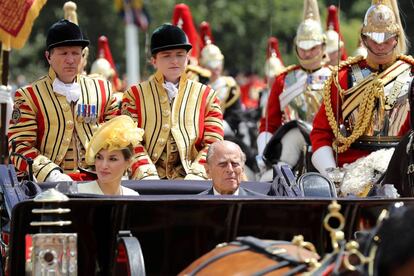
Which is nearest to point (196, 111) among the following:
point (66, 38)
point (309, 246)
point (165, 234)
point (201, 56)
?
point (66, 38)

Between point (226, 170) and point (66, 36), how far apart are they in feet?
5.37

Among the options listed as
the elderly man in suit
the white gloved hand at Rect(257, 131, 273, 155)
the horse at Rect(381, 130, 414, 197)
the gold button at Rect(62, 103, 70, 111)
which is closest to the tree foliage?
the white gloved hand at Rect(257, 131, 273, 155)

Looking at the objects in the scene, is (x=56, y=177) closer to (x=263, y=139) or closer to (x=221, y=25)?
(x=263, y=139)

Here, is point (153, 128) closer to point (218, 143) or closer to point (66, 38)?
point (66, 38)

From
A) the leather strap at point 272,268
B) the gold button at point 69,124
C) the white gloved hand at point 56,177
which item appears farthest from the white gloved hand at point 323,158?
the leather strap at point 272,268

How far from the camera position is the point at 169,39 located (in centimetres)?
779

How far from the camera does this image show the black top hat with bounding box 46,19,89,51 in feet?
25.1

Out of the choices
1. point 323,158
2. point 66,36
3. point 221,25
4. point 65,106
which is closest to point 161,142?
point 65,106

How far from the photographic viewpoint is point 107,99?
25.8 feet

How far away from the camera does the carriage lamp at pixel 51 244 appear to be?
16.5 feet

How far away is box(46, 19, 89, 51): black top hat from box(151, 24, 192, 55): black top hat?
41cm

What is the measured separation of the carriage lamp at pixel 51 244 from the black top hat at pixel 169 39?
8.80ft

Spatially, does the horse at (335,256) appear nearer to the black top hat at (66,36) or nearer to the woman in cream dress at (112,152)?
the woman in cream dress at (112,152)

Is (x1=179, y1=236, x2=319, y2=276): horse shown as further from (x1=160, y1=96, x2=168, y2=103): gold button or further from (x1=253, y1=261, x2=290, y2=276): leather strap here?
(x1=160, y1=96, x2=168, y2=103): gold button
